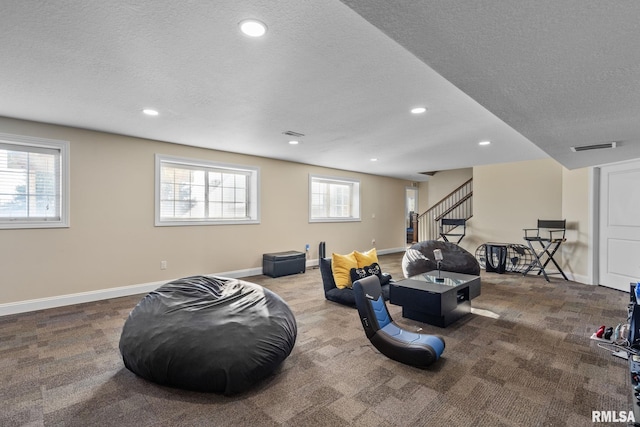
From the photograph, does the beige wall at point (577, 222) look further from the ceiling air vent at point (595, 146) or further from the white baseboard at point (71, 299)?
the white baseboard at point (71, 299)

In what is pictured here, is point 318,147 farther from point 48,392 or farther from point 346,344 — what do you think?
point 48,392

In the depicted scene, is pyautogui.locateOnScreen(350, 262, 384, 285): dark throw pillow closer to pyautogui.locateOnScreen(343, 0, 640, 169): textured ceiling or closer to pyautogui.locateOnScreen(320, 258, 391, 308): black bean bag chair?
pyautogui.locateOnScreen(320, 258, 391, 308): black bean bag chair

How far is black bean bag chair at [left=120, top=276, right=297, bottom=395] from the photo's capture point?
7.00ft

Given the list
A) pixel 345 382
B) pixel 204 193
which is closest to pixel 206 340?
pixel 345 382

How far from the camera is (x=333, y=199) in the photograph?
8125mm

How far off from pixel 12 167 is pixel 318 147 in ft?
13.8

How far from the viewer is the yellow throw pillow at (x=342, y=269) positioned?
4375mm

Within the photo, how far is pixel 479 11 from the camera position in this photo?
125 centimetres

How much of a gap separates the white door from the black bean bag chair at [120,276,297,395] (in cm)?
575

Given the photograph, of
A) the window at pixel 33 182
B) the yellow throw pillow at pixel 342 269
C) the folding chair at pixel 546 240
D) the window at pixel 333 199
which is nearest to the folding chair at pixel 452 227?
the folding chair at pixel 546 240

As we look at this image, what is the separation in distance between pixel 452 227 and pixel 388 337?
20.8ft

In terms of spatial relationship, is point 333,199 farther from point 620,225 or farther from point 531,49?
point 531,49

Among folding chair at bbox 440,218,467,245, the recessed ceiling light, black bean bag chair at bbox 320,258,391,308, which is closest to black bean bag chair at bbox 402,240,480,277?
black bean bag chair at bbox 320,258,391,308

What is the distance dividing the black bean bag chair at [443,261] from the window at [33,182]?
5312 millimetres
